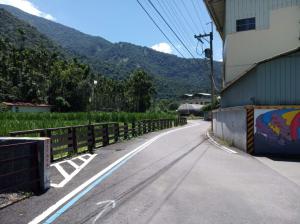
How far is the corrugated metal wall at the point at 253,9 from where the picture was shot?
2633 cm

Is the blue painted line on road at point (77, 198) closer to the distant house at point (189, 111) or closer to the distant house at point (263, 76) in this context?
the distant house at point (263, 76)

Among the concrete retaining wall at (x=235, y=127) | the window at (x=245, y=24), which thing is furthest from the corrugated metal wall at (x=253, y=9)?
the concrete retaining wall at (x=235, y=127)

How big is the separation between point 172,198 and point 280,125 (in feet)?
34.7

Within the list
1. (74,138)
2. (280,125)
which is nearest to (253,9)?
(280,125)

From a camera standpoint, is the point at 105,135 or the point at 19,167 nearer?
the point at 19,167

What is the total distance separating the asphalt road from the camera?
6.59m

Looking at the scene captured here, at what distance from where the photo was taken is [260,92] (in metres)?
17.7

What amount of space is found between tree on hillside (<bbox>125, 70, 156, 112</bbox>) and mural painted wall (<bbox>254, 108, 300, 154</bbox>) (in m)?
89.1

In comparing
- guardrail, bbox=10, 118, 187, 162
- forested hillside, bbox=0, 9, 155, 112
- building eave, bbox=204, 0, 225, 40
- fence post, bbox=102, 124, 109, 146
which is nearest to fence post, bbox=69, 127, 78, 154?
guardrail, bbox=10, 118, 187, 162

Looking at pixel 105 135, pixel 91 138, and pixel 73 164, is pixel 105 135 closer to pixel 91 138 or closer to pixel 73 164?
pixel 91 138

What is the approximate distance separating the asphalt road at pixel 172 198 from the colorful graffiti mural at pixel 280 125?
16.2 feet

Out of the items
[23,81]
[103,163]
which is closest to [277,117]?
[103,163]

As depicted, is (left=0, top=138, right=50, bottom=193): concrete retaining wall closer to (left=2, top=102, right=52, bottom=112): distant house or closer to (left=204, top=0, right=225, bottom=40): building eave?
(left=204, top=0, right=225, bottom=40): building eave

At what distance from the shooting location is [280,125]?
17141 millimetres
